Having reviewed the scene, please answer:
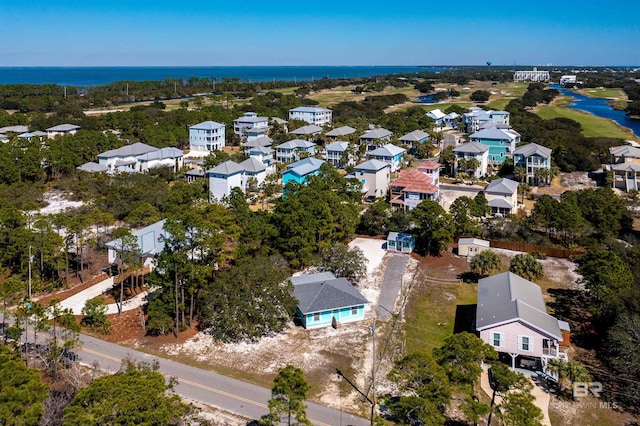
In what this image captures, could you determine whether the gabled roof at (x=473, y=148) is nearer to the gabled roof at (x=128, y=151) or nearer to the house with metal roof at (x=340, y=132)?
the house with metal roof at (x=340, y=132)

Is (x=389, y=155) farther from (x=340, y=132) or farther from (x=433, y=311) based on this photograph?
(x=433, y=311)

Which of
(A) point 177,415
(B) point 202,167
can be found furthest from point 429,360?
(B) point 202,167

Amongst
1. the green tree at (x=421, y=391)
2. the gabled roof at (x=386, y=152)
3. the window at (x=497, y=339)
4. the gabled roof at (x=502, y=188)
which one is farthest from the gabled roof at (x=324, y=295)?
the gabled roof at (x=386, y=152)

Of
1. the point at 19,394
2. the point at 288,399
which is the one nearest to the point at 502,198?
the point at 288,399

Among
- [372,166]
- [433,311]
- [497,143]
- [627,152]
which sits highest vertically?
[497,143]

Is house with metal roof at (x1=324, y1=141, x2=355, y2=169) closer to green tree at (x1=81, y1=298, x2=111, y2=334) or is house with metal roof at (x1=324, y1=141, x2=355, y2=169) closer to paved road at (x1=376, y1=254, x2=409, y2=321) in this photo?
paved road at (x1=376, y1=254, x2=409, y2=321)

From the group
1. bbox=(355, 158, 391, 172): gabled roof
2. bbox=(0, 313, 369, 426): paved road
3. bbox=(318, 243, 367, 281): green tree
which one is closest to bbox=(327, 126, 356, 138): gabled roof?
bbox=(355, 158, 391, 172): gabled roof

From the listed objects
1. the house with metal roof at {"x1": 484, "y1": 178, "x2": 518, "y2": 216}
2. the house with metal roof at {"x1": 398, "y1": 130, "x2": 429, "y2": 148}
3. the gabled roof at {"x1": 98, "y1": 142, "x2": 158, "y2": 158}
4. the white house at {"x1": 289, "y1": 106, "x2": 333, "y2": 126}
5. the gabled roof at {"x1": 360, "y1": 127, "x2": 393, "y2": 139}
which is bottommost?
the house with metal roof at {"x1": 484, "y1": 178, "x2": 518, "y2": 216}
